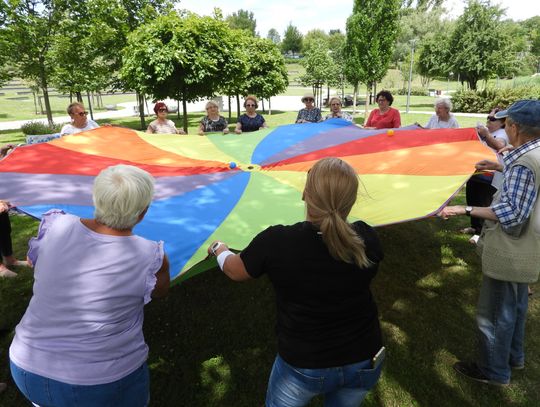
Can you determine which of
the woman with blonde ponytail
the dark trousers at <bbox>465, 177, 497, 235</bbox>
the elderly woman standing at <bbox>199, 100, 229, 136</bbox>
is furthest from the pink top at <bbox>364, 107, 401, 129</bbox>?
the woman with blonde ponytail

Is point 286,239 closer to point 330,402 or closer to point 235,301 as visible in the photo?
point 330,402

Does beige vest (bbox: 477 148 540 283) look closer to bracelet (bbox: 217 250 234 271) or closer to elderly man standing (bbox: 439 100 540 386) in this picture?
elderly man standing (bbox: 439 100 540 386)

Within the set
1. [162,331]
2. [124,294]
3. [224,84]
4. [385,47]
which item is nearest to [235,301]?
[162,331]

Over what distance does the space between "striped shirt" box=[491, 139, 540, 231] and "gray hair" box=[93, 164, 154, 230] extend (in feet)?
5.99

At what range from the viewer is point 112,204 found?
1407mm

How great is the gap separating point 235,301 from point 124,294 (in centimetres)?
224

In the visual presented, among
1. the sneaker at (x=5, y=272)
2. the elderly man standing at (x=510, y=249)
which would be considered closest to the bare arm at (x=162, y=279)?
the elderly man standing at (x=510, y=249)

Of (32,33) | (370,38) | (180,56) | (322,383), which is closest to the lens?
(322,383)

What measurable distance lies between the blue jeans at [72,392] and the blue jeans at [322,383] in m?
0.59

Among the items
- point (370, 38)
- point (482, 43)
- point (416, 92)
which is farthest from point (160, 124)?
point (416, 92)

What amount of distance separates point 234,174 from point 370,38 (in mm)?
13672

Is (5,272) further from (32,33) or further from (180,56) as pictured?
(32,33)

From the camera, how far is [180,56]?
7910 millimetres

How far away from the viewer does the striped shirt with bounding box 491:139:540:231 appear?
6.47 ft
